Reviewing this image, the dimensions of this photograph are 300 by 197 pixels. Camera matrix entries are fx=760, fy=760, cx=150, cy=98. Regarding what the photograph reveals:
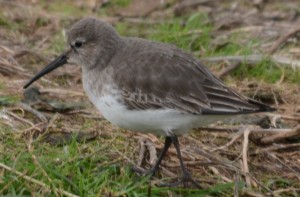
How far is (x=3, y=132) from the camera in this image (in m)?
6.48

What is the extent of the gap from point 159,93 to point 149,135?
97 cm

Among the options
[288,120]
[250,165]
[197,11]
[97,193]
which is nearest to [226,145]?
[250,165]

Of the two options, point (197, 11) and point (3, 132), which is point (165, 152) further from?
point (197, 11)

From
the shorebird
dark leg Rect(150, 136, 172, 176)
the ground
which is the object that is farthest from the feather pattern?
the ground

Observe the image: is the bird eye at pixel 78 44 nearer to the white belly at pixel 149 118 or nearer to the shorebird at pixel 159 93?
the shorebird at pixel 159 93

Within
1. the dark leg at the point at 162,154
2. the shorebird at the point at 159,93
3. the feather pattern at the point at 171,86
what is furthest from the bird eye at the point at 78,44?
the dark leg at the point at 162,154

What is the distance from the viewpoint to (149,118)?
19.3 ft

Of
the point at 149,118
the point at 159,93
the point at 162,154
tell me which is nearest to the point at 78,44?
the point at 159,93

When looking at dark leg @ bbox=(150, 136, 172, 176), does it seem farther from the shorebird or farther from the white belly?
the white belly

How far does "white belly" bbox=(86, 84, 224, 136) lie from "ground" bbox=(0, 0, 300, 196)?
38 centimetres

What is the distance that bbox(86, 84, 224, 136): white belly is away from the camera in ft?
19.2

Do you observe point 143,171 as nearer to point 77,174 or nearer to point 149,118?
point 149,118

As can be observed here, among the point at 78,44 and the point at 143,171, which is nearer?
the point at 143,171

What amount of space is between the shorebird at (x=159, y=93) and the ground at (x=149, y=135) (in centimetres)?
38
